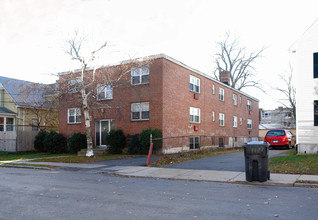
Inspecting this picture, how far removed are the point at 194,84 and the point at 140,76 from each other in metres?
5.21

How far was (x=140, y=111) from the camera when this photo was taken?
21203 millimetres

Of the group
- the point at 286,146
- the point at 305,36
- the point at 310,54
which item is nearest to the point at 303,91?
the point at 310,54

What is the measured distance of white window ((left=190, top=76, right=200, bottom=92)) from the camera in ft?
79.0

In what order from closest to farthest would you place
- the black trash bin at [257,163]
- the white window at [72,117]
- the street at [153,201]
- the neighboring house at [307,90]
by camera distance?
the street at [153,201]
the black trash bin at [257,163]
the neighboring house at [307,90]
the white window at [72,117]

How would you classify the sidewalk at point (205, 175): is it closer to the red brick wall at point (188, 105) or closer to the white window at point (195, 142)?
the red brick wall at point (188, 105)

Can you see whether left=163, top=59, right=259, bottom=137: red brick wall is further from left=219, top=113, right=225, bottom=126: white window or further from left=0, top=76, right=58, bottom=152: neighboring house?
left=0, top=76, right=58, bottom=152: neighboring house

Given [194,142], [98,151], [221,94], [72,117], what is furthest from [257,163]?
[221,94]

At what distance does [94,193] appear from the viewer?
792cm

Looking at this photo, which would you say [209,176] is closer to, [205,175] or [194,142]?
[205,175]

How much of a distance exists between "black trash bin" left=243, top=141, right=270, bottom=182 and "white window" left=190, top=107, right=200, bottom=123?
14358 millimetres

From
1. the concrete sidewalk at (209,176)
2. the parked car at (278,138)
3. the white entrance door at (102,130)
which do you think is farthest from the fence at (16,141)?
the parked car at (278,138)

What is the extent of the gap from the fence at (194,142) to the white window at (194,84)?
3.92 m

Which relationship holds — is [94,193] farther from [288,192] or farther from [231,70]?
[231,70]

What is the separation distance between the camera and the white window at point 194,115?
2396 centimetres
